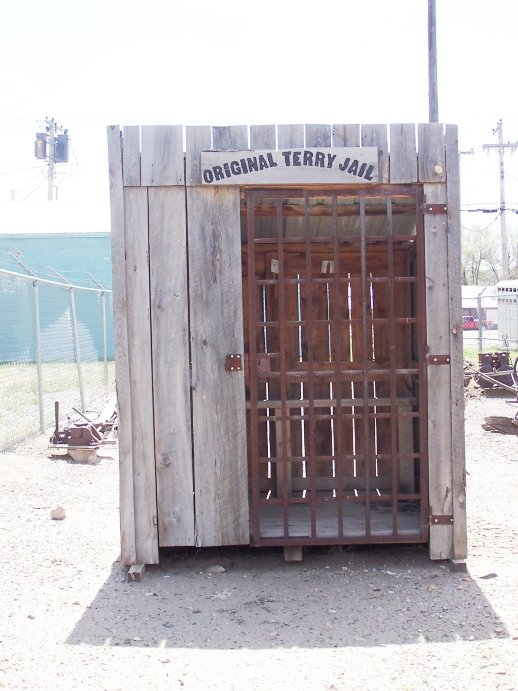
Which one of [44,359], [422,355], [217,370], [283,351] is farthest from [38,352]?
[422,355]

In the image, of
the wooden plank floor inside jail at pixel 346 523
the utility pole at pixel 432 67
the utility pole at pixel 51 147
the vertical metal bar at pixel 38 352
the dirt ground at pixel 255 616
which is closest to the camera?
the dirt ground at pixel 255 616

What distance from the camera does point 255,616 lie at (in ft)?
13.9

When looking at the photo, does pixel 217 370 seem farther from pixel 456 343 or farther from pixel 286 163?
pixel 456 343

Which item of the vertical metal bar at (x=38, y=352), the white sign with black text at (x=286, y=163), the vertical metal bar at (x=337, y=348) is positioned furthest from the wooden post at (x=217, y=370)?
the vertical metal bar at (x=38, y=352)

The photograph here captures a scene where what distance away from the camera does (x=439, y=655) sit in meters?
3.68

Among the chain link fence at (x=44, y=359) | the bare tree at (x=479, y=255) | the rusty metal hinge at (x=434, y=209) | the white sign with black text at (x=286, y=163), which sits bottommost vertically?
the chain link fence at (x=44, y=359)

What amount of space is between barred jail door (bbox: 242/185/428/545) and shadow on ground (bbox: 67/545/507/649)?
0.22 m

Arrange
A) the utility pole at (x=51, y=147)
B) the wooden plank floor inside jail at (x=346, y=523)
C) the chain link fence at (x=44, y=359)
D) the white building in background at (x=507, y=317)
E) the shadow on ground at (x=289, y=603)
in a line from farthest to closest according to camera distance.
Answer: the utility pole at (x=51, y=147)
the white building in background at (x=507, y=317)
the chain link fence at (x=44, y=359)
the wooden plank floor inside jail at (x=346, y=523)
the shadow on ground at (x=289, y=603)

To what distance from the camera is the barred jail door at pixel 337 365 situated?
192 inches

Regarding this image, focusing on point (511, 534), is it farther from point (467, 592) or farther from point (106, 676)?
point (106, 676)

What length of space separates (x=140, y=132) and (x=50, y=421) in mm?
7179

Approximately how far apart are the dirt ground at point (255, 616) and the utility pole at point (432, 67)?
9525 mm

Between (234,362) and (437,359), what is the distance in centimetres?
130

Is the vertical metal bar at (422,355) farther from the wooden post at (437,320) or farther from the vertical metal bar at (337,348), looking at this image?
the vertical metal bar at (337,348)
